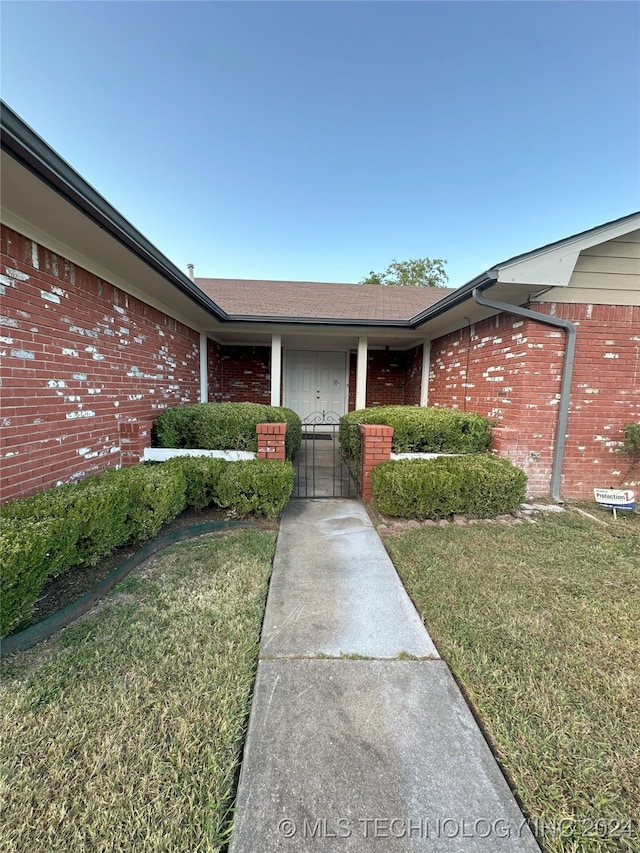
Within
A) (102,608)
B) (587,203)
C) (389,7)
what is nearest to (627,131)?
(587,203)

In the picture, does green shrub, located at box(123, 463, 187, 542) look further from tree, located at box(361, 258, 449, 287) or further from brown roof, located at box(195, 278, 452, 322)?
tree, located at box(361, 258, 449, 287)

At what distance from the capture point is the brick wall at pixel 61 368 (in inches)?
105

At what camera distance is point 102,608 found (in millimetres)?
2352

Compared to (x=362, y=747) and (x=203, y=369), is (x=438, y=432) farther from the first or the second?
(x=203, y=369)

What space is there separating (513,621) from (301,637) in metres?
1.37

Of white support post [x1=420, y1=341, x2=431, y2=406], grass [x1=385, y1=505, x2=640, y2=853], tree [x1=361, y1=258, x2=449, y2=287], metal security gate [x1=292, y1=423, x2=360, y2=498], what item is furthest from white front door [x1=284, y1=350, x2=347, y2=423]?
tree [x1=361, y1=258, x2=449, y2=287]

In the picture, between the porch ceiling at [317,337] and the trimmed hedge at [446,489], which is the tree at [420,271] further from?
the trimmed hedge at [446,489]

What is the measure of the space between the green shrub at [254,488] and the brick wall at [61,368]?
141 centimetres

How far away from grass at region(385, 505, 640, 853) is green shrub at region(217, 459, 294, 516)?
4.17ft

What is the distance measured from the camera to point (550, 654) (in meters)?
1.95

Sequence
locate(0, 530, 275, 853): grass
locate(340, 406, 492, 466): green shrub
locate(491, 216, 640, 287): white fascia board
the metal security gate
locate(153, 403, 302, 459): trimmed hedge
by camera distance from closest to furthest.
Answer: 1. locate(0, 530, 275, 853): grass
2. locate(491, 216, 640, 287): white fascia board
3. locate(153, 403, 302, 459): trimmed hedge
4. locate(340, 406, 492, 466): green shrub
5. the metal security gate

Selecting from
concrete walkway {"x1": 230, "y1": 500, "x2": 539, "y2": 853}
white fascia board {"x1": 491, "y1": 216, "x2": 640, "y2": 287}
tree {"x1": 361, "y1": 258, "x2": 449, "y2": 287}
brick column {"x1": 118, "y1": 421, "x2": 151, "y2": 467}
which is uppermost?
tree {"x1": 361, "y1": 258, "x2": 449, "y2": 287}

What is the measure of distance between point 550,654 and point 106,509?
3.05m

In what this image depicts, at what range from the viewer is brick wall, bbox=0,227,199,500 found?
2.66 metres
